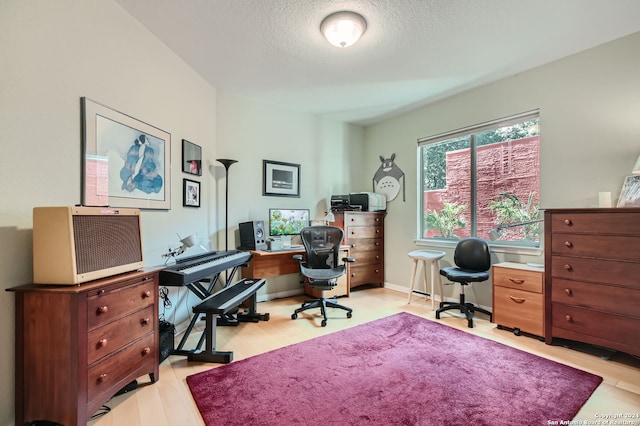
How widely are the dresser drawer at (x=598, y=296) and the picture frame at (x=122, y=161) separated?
11.7 ft

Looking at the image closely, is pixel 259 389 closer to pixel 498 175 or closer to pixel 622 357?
pixel 622 357

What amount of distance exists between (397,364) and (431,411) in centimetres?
54

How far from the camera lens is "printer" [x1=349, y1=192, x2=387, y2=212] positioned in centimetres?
439

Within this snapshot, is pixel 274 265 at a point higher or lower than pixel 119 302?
lower

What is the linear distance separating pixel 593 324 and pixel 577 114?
6.34 feet

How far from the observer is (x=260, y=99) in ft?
12.8

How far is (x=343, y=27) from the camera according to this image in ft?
7.30

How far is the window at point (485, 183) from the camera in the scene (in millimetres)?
3158

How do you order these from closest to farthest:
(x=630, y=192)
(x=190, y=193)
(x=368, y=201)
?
(x=630, y=192), (x=190, y=193), (x=368, y=201)

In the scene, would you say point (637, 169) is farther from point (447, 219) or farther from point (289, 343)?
point (289, 343)

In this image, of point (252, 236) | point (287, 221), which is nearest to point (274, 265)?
point (252, 236)

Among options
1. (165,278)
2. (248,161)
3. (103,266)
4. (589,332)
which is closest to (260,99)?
(248,161)

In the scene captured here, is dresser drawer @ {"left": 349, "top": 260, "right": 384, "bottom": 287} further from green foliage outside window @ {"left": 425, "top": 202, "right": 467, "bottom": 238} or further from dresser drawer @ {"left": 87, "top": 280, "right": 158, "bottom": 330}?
dresser drawer @ {"left": 87, "top": 280, "right": 158, "bottom": 330}

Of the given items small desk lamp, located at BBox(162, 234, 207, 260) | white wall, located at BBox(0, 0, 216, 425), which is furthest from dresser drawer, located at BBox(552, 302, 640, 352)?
white wall, located at BBox(0, 0, 216, 425)
